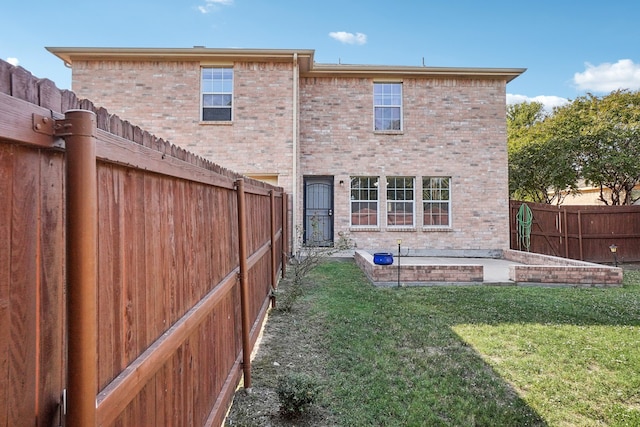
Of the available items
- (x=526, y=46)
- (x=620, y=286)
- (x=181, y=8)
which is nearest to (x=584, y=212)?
(x=620, y=286)

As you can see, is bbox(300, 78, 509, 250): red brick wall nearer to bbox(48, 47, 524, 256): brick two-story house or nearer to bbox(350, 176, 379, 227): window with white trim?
bbox(48, 47, 524, 256): brick two-story house

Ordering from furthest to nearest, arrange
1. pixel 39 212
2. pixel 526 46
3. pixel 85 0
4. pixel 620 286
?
1. pixel 526 46
2. pixel 85 0
3. pixel 620 286
4. pixel 39 212

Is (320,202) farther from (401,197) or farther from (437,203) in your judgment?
(437,203)

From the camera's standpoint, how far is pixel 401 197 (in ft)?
42.4

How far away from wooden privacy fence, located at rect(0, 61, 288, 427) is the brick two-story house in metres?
9.89

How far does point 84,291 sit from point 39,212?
241 mm

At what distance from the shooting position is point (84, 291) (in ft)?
3.41

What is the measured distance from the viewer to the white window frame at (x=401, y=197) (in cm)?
1290

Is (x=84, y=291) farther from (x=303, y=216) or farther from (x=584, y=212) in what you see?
(x=584, y=212)

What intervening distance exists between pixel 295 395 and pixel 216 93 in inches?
431

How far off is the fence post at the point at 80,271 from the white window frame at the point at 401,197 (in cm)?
1219

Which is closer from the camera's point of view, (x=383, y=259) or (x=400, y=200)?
(x=383, y=259)

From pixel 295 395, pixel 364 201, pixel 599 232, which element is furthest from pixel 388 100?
pixel 295 395

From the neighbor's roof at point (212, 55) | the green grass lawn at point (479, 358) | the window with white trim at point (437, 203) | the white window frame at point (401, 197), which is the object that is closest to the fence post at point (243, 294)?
the green grass lawn at point (479, 358)
